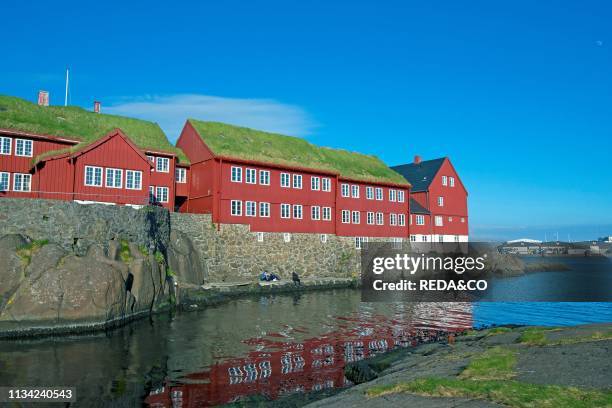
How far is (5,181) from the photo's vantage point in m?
33.0

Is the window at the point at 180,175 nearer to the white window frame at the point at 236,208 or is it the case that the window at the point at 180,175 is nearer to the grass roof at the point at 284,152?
the grass roof at the point at 284,152

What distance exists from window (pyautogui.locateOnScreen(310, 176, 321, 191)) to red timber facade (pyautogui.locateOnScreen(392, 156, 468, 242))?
1564cm

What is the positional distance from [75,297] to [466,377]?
19.7 m

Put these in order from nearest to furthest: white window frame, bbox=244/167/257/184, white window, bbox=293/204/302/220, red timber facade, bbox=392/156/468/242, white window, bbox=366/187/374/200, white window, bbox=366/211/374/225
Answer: white window frame, bbox=244/167/257/184
white window, bbox=293/204/302/220
white window, bbox=366/211/374/225
white window, bbox=366/187/374/200
red timber facade, bbox=392/156/468/242

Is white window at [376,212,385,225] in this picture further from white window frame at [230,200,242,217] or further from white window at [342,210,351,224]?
white window frame at [230,200,242,217]

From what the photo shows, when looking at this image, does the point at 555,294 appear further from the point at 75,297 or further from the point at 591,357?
the point at 75,297

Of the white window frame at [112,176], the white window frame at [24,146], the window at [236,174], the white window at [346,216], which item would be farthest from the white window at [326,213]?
the white window frame at [24,146]

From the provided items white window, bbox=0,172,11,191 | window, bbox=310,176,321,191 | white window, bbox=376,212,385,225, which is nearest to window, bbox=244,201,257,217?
window, bbox=310,176,321,191

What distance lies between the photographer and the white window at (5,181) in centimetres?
3281

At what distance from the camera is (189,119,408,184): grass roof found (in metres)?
44.0

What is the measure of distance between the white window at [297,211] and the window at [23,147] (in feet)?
75.8

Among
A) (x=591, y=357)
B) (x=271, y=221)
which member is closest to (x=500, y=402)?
(x=591, y=357)

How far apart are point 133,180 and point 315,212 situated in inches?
747

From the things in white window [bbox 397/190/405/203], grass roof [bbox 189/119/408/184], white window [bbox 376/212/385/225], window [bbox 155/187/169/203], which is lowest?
white window [bbox 376/212/385/225]
